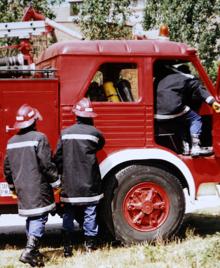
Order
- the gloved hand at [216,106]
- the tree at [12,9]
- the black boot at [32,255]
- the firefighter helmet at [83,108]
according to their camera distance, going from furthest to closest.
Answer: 1. the tree at [12,9]
2. the gloved hand at [216,106]
3. the firefighter helmet at [83,108]
4. the black boot at [32,255]

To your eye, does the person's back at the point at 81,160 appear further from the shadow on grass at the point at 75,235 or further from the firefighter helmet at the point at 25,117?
the shadow on grass at the point at 75,235

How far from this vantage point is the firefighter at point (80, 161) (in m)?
6.88

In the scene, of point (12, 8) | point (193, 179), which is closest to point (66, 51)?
point (193, 179)

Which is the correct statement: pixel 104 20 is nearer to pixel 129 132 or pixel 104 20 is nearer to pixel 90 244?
pixel 129 132

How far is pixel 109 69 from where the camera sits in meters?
7.44

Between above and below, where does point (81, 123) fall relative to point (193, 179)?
above

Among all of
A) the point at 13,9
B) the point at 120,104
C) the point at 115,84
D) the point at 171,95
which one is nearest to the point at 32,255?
the point at 120,104

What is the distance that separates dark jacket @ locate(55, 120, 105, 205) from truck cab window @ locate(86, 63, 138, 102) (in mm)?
582

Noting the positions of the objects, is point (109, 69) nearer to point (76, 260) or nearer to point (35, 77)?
point (35, 77)

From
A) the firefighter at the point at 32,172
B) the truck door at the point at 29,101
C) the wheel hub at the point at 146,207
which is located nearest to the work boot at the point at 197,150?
the wheel hub at the point at 146,207

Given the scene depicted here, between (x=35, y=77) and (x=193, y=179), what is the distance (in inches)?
89.2

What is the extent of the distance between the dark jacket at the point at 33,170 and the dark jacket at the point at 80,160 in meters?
0.34

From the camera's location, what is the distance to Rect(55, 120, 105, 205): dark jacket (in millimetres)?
6875

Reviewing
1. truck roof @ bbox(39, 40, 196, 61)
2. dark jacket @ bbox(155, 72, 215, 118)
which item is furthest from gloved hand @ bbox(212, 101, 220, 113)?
truck roof @ bbox(39, 40, 196, 61)
